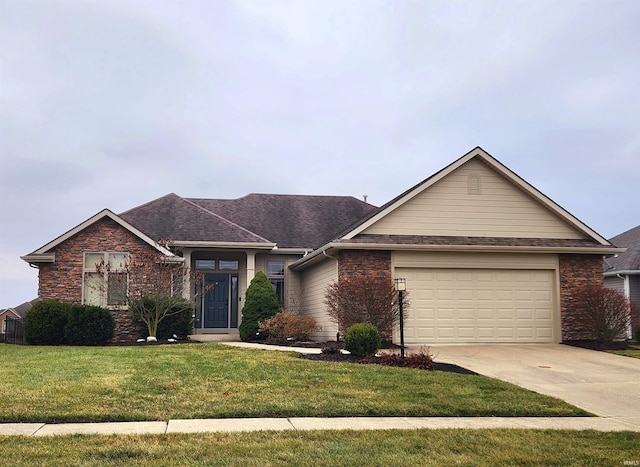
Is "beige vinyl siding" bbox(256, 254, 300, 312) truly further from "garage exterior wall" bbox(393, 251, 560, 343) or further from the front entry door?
"garage exterior wall" bbox(393, 251, 560, 343)

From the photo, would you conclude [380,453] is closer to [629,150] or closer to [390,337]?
[390,337]

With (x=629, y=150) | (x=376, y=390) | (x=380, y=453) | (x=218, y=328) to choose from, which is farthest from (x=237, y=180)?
(x=380, y=453)

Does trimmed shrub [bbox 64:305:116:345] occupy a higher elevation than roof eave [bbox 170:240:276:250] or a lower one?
lower

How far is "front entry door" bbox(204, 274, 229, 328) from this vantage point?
21125mm

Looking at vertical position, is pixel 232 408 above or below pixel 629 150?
below

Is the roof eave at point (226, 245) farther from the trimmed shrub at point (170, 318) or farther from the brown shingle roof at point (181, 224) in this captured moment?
the trimmed shrub at point (170, 318)

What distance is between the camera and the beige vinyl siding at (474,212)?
1742 cm

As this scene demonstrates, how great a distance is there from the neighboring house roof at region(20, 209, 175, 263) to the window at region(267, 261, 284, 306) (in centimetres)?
430

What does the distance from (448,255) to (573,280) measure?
3.97 m

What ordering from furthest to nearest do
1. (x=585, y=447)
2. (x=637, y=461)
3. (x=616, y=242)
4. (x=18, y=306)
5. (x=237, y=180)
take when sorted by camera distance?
(x=18, y=306) → (x=237, y=180) → (x=616, y=242) → (x=585, y=447) → (x=637, y=461)

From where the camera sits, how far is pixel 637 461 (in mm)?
5582

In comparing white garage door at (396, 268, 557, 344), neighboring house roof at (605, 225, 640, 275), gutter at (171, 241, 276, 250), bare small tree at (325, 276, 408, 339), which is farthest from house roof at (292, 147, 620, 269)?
neighboring house roof at (605, 225, 640, 275)

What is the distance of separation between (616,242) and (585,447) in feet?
82.1

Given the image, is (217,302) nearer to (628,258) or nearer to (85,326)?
(85,326)
